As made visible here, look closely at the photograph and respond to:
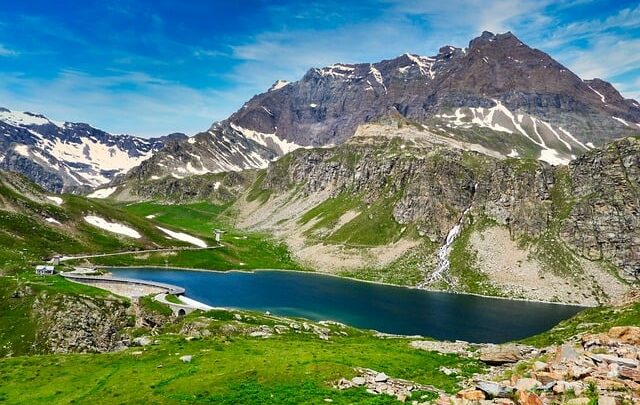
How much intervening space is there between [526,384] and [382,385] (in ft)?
35.4

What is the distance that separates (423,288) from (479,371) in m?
147

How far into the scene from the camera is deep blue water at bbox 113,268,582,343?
117 metres

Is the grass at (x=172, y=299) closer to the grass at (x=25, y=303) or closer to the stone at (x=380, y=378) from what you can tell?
the grass at (x=25, y=303)

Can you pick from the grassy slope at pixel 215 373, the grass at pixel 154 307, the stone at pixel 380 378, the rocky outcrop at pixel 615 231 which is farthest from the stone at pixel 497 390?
the rocky outcrop at pixel 615 231

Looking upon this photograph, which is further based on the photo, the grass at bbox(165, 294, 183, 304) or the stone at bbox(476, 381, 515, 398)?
the grass at bbox(165, 294, 183, 304)

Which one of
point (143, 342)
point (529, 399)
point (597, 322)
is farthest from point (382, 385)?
point (597, 322)

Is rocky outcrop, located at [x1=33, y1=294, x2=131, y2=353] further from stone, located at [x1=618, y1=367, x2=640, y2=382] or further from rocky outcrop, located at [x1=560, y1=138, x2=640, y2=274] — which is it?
rocky outcrop, located at [x1=560, y1=138, x2=640, y2=274]

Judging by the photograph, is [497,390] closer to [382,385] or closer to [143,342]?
[382,385]

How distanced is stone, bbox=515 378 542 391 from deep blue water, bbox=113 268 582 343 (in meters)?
87.5

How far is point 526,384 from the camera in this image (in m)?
23.3

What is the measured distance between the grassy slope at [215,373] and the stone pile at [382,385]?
94cm

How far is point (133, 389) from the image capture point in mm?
35875

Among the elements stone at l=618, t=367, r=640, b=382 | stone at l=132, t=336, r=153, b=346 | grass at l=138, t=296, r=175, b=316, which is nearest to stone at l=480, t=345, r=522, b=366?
stone at l=618, t=367, r=640, b=382

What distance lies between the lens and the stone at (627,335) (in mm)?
31534
